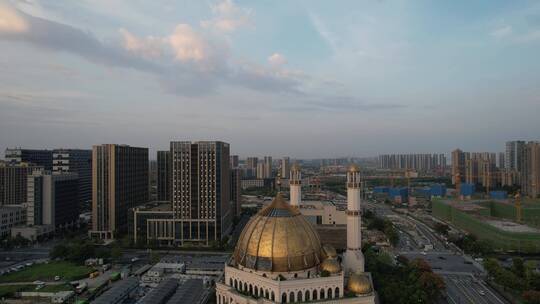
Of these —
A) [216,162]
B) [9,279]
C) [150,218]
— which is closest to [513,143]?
[216,162]

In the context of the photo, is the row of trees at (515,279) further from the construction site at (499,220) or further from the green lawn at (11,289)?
the green lawn at (11,289)

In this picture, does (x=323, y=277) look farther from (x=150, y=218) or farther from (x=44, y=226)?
(x=44, y=226)

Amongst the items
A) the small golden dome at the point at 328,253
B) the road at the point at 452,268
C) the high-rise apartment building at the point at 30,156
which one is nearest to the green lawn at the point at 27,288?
the small golden dome at the point at 328,253

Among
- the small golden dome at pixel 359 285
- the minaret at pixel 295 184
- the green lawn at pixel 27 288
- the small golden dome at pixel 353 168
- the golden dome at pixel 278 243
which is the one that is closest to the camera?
the golden dome at pixel 278 243

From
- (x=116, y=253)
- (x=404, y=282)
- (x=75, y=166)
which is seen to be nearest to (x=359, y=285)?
(x=404, y=282)

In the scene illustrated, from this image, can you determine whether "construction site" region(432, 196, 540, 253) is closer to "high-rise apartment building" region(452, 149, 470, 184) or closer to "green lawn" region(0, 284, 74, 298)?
"high-rise apartment building" region(452, 149, 470, 184)

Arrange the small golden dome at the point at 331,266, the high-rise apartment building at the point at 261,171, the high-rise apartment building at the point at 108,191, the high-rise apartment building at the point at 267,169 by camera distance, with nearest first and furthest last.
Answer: the small golden dome at the point at 331,266
the high-rise apartment building at the point at 108,191
the high-rise apartment building at the point at 261,171
the high-rise apartment building at the point at 267,169

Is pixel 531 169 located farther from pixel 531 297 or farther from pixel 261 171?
pixel 261 171
